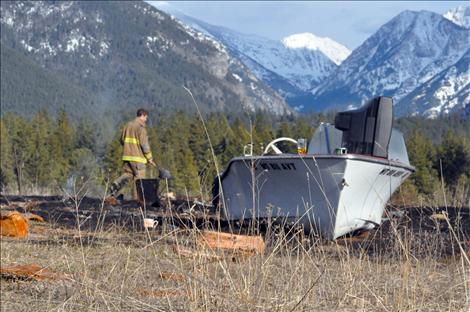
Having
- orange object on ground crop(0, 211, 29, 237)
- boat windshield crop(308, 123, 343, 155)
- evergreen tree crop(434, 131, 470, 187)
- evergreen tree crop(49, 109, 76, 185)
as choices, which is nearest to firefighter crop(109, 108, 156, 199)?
boat windshield crop(308, 123, 343, 155)

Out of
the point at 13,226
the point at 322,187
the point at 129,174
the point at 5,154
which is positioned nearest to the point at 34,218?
the point at 13,226

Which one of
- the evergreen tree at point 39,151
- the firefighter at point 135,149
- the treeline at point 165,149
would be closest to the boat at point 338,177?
the firefighter at point 135,149

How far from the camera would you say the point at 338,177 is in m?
10.6

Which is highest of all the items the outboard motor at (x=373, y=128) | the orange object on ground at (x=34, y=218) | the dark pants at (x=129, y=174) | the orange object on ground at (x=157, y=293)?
the outboard motor at (x=373, y=128)

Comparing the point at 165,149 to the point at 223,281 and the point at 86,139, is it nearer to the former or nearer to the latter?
the point at 86,139

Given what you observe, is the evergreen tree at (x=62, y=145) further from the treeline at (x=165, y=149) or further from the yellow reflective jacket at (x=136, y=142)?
the yellow reflective jacket at (x=136, y=142)

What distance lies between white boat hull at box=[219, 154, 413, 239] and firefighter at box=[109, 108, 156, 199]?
5801 mm

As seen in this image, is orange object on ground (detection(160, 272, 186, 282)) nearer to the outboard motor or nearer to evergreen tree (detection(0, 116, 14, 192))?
the outboard motor

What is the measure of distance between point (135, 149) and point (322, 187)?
25.9 ft

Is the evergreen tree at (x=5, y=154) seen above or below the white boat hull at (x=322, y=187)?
below

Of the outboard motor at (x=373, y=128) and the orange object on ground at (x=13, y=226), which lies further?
the outboard motor at (x=373, y=128)

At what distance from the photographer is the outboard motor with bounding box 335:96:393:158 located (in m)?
11.4

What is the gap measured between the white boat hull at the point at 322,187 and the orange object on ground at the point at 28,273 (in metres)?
3.67

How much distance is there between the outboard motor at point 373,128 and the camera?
1143 centimetres
